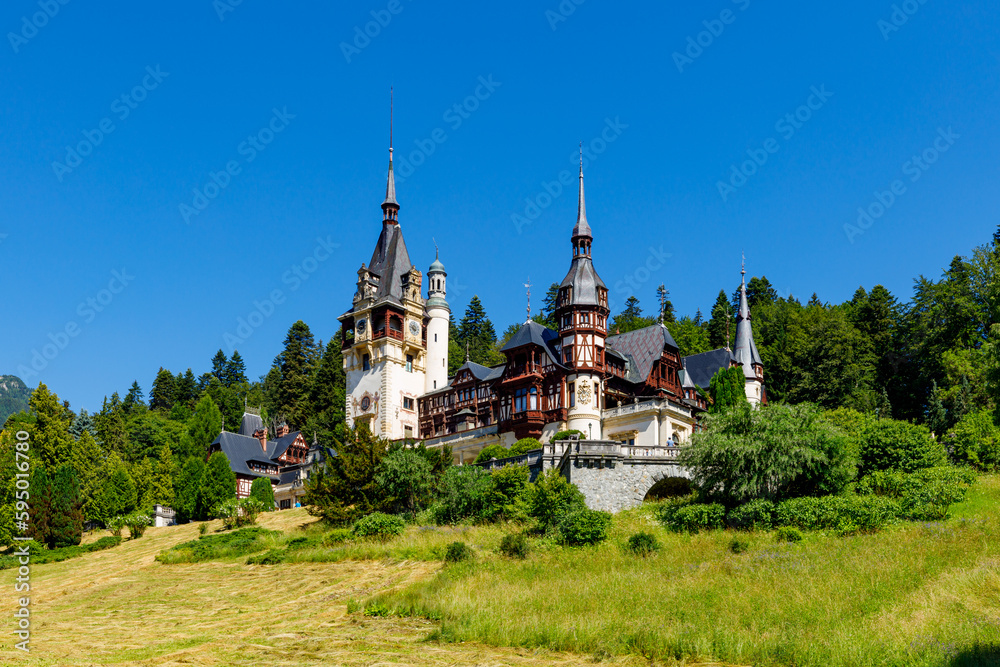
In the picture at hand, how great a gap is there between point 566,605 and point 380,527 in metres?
16.1

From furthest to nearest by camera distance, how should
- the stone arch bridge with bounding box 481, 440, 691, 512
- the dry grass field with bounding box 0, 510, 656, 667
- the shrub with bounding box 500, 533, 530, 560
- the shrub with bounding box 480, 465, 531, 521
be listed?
the stone arch bridge with bounding box 481, 440, 691, 512 < the shrub with bounding box 480, 465, 531, 521 < the shrub with bounding box 500, 533, 530, 560 < the dry grass field with bounding box 0, 510, 656, 667

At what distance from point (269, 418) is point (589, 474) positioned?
7077 cm

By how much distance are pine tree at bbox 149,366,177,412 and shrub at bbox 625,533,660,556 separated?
318ft

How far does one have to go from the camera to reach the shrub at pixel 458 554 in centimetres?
3603

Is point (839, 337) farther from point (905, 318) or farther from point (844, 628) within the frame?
point (844, 628)

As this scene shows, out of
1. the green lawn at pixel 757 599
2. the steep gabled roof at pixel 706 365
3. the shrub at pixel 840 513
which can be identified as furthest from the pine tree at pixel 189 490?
the shrub at pixel 840 513

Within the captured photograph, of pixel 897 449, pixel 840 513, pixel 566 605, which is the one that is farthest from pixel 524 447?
pixel 566 605

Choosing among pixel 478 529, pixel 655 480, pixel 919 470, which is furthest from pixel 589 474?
pixel 919 470

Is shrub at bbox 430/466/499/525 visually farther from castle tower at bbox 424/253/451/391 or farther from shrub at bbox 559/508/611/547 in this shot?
castle tower at bbox 424/253/451/391

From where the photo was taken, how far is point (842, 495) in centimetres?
3812

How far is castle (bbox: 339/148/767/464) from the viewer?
5828cm

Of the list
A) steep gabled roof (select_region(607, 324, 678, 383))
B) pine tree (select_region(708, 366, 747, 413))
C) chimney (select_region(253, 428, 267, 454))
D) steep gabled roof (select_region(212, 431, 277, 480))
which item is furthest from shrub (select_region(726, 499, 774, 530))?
chimney (select_region(253, 428, 267, 454))

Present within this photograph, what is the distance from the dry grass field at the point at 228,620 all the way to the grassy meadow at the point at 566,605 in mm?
115
